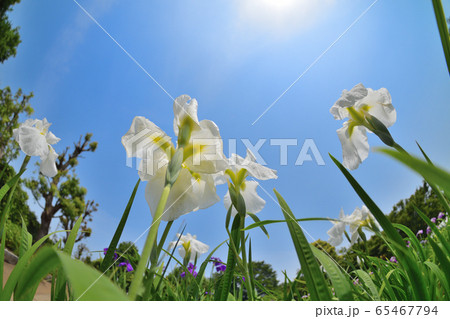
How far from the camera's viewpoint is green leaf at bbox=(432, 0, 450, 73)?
0.55 meters

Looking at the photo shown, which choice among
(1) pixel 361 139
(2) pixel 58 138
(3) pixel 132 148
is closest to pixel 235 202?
(3) pixel 132 148

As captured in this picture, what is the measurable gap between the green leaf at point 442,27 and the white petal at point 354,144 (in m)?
0.84

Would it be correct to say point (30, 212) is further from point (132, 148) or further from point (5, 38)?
point (132, 148)

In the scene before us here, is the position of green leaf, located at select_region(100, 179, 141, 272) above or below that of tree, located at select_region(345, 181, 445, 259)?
below

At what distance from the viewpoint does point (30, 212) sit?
515 inches

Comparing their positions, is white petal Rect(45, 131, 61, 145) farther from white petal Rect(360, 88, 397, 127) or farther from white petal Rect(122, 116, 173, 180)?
white petal Rect(360, 88, 397, 127)

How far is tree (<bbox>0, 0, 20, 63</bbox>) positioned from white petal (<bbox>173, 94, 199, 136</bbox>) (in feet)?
Result: 36.2

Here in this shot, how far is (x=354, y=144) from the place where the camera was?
4.55 ft

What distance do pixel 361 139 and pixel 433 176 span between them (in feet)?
3.66

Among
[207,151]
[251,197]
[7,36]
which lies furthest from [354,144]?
[7,36]

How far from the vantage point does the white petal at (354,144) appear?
1375 mm

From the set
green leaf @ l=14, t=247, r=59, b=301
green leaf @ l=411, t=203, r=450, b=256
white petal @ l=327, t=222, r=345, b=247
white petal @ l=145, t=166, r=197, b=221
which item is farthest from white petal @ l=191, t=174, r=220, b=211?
white petal @ l=327, t=222, r=345, b=247

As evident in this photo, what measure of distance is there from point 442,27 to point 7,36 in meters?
12.0

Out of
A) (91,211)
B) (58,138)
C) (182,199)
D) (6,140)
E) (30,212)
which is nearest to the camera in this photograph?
(182,199)
